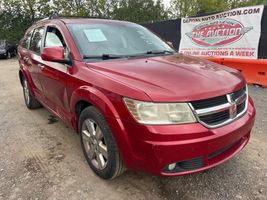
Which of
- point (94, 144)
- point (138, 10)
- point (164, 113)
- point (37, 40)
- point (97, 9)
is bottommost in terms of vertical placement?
point (94, 144)

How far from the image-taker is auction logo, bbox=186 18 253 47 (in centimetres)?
734

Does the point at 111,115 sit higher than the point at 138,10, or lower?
lower

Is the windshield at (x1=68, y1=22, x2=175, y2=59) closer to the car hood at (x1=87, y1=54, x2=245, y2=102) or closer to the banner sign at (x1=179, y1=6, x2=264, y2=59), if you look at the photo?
the car hood at (x1=87, y1=54, x2=245, y2=102)

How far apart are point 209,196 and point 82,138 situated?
1.49 meters

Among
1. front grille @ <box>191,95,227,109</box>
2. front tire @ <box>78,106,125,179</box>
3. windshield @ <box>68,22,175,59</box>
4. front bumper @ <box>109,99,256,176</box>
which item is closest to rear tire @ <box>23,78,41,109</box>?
windshield @ <box>68,22,175,59</box>

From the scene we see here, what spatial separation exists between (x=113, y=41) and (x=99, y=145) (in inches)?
53.1

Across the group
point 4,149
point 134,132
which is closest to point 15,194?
point 4,149

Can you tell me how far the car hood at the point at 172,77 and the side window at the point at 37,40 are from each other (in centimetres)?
184

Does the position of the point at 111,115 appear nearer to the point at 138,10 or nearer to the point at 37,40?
the point at 37,40

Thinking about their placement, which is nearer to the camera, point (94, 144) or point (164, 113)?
point (164, 113)

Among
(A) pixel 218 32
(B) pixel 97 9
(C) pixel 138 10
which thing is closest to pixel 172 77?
(A) pixel 218 32

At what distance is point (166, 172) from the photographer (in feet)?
7.19

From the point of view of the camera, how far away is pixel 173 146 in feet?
6.77

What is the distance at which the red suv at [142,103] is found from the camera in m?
2.11
